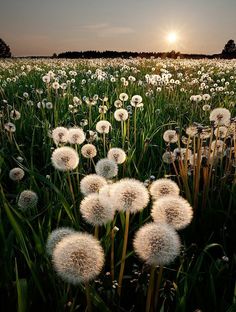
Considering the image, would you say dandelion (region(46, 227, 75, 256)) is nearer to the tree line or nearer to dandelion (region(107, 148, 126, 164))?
dandelion (region(107, 148, 126, 164))

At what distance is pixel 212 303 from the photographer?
1.72m

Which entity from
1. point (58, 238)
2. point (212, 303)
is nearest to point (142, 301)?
point (212, 303)

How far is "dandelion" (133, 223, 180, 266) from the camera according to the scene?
129cm

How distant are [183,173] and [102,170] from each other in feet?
1.90

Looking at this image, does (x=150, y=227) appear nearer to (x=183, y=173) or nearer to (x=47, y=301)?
(x=47, y=301)

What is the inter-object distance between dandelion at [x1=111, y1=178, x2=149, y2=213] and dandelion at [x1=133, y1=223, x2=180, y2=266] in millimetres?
200

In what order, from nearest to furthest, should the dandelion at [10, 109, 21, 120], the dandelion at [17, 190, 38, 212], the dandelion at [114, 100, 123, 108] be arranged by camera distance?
1. the dandelion at [17, 190, 38, 212]
2. the dandelion at [10, 109, 21, 120]
3. the dandelion at [114, 100, 123, 108]

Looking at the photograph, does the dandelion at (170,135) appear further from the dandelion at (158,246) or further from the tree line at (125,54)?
the tree line at (125,54)

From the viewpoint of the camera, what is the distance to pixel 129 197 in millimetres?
1548

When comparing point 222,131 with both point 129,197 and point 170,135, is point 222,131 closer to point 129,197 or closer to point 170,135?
point 170,135

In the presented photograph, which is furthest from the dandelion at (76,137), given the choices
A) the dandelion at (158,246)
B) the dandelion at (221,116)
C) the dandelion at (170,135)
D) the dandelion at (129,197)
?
the dandelion at (158,246)

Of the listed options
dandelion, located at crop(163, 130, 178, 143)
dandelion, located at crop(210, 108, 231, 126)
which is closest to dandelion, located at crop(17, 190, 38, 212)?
dandelion, located at crop(163, 130, 178, 143)

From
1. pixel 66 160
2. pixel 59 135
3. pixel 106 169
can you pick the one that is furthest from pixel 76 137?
pixel 106 169

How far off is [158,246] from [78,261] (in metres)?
0.26
